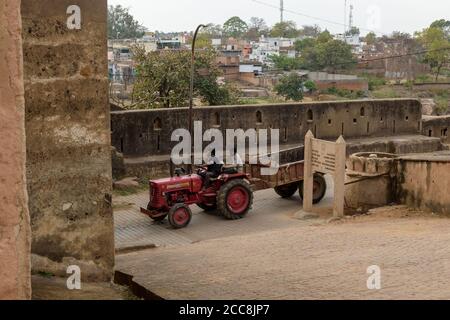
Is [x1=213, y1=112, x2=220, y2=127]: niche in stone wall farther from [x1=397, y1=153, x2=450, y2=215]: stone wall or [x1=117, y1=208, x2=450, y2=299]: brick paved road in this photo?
[x1=117, y1=208, x2=450, y2=299]: brick paved road

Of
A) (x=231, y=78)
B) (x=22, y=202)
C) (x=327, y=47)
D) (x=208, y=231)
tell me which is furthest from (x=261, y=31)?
(x=22, y=202)

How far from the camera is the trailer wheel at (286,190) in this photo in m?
14.6

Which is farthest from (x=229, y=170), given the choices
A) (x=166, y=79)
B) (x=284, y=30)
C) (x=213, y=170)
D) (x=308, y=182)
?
(x=284, y=30)

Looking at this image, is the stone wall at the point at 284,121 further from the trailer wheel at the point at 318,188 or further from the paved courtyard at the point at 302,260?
the paved courtyard at the point at 302,260

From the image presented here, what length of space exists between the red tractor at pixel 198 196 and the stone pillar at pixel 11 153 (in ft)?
28.4

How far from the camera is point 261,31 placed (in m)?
137

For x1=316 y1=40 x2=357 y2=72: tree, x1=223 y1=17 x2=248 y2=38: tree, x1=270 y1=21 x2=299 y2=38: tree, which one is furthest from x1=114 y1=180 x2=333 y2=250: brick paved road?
x1=223 y1=17 x2=248 y2=38: tree

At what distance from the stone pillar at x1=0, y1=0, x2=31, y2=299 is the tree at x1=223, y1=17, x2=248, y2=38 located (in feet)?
446

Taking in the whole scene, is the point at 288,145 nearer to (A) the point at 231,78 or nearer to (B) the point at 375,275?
(B) the point at 375,275

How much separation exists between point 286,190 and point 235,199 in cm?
224

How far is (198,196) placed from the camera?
1266cm

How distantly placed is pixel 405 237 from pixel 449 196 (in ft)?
9.66

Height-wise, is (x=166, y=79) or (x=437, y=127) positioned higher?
(x=166, y=79)

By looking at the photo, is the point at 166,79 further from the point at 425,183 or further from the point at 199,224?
the point at 425,183
